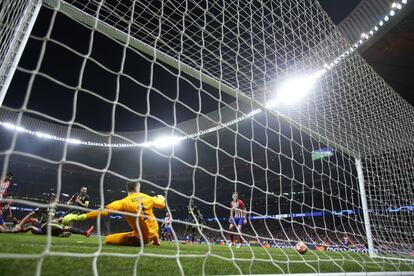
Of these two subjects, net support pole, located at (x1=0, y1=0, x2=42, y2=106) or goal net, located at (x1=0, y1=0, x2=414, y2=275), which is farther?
net support pole, located at (x1=0, y1=0, x2=42, y2=106)

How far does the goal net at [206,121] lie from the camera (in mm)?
2543

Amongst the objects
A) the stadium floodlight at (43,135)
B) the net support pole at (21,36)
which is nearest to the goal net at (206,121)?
the net support pole at (21,36)

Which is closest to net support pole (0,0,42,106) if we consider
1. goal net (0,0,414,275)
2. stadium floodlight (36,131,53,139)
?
goal net (0,0,414,275)

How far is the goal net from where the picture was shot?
2.54 meters

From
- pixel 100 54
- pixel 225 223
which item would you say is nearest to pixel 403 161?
pixel 100 54

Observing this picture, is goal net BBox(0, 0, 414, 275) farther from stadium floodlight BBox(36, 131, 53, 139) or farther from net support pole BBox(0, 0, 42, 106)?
stadium floodlight BBox(36, 131, 53, 139)

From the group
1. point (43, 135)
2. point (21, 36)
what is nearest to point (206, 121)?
point (43, 135)

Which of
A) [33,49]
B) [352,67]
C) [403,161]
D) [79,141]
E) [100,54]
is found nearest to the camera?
[352,67]

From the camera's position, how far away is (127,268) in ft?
7.25

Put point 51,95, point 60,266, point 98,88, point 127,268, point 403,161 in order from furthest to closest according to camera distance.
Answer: point 51,95 → point 98,88 → point 403,161 → point 127,268 → point 60,266

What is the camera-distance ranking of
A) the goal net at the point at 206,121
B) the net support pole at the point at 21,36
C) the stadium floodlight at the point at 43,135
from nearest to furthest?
the goal net at the point at 206,121 < the net support pole at the point at 21,36 < the stadium floodlight at the point at 43,135

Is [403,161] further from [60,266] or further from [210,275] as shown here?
[60,266]

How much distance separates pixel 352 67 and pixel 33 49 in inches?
599

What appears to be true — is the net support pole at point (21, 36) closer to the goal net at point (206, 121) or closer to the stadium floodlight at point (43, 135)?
the goal net at point (206, 121)
